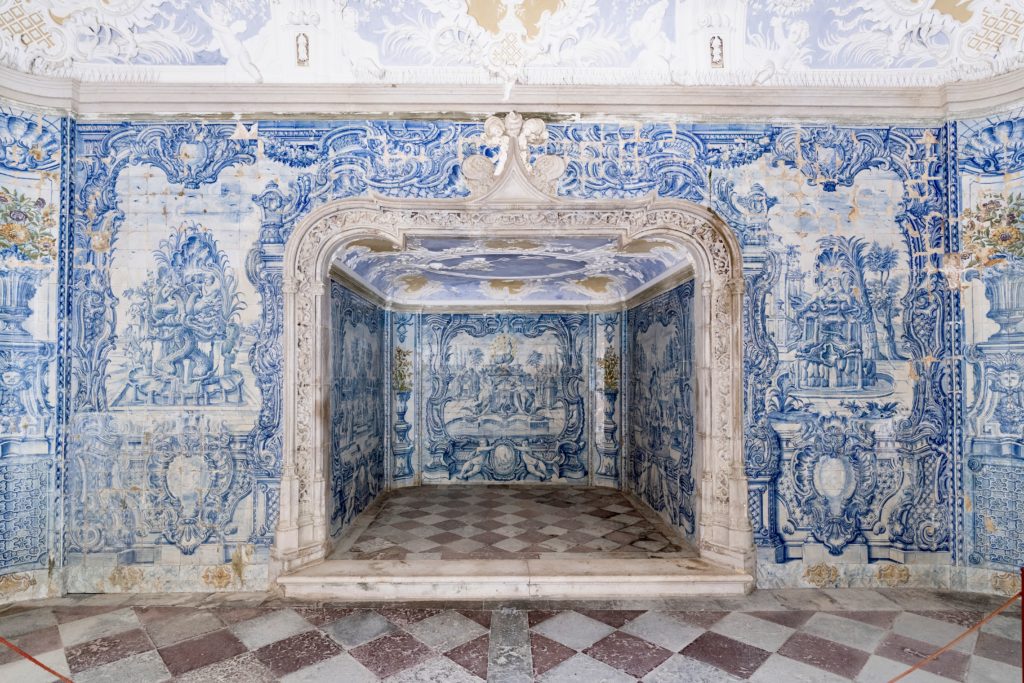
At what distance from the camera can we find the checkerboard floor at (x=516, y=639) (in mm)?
2756

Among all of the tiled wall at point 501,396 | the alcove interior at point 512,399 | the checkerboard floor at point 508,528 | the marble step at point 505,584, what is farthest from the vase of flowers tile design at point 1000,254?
the tiled wall at point 501,396

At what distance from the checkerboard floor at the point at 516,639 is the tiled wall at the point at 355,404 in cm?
124

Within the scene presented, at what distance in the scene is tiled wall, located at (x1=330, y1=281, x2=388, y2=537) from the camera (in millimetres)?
4723

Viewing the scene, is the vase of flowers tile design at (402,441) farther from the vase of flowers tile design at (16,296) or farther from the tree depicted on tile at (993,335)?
the tree depicted on tile at (993,335)

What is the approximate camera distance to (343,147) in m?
3.89

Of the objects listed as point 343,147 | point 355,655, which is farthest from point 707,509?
point 343,147

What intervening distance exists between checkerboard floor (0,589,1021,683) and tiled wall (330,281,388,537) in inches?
48.8

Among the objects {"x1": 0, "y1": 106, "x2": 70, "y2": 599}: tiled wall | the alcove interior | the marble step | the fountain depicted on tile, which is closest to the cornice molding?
{"x1": 0, "y1": 106, "x2": 70, "y2": 599}: tiled wall

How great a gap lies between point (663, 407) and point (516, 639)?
2.87 m

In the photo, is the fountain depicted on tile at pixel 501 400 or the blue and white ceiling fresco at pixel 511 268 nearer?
the blue and white ceiling fresco at pixel 511 268

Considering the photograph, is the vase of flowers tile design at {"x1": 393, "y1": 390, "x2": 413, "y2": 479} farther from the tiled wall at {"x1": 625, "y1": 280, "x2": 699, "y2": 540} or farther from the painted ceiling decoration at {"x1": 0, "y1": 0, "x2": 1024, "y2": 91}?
the painted ceiling decoration at {"x1": 0, "y1": 0, "x2": 1024, "y2": 91}

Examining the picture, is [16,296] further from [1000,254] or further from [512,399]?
[1000,254]

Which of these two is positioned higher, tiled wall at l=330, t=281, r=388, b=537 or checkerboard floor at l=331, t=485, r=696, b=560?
tiled wall at l=330, t=281, r=388, b=537

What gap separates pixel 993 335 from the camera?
3693 mm
